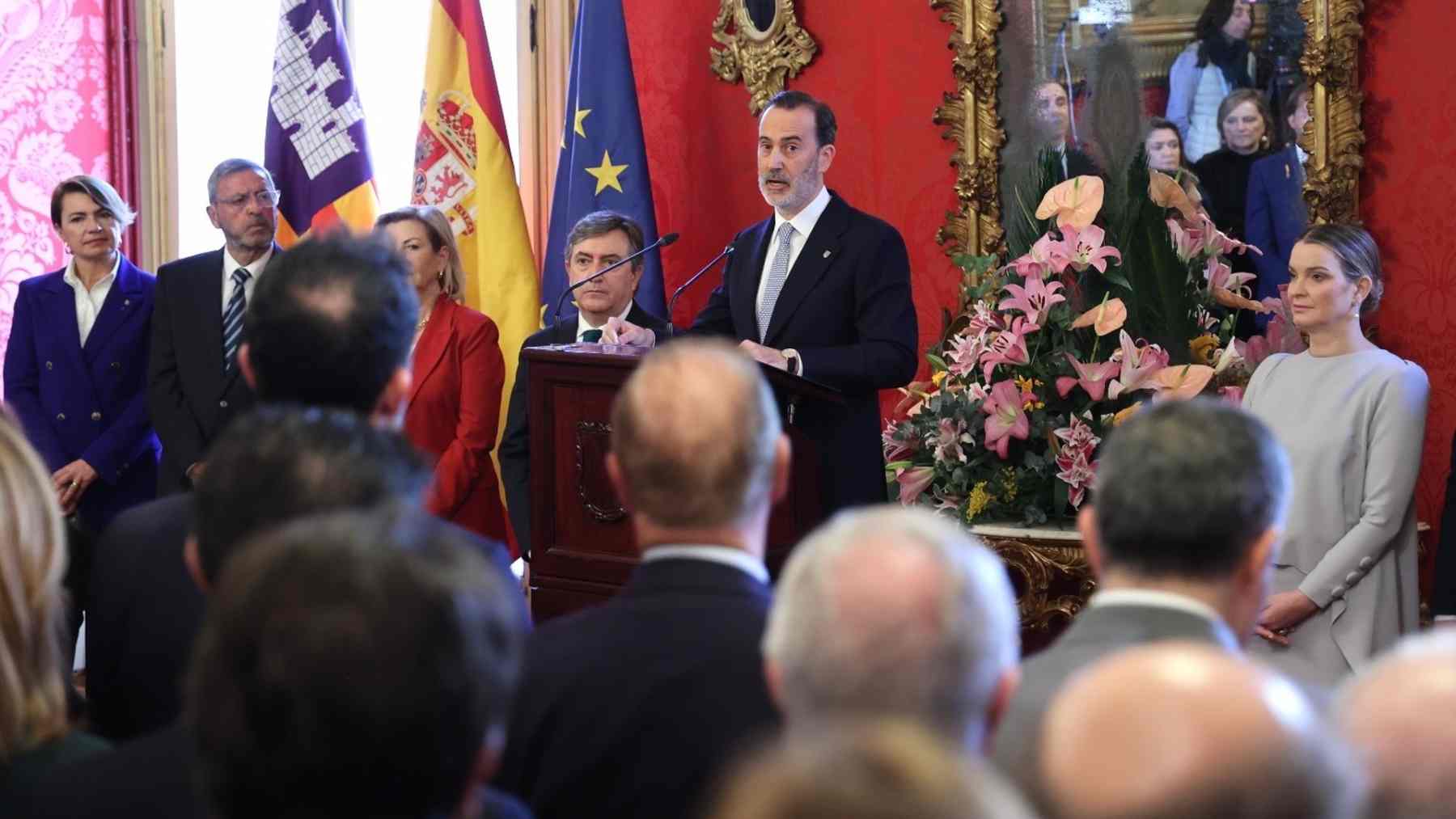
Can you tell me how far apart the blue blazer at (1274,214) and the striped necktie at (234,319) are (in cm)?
297

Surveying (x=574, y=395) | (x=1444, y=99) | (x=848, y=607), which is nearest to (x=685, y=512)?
(x=848, y=607)

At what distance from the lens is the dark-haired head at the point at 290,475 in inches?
67.1

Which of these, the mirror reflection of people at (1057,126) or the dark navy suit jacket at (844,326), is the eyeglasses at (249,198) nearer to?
the dark navy suit jacket at (844,326)

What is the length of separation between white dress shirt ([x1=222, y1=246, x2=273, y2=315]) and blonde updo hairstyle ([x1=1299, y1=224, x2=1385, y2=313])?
9.30ft

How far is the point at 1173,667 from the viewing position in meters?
1.13

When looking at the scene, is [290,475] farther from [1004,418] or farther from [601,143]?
[601,143]

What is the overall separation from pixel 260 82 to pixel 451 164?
3.90 feet

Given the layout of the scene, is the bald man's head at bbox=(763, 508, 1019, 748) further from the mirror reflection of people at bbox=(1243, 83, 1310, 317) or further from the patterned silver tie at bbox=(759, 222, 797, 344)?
the mirror reflection of people at bbox=(1243, 83, 1310, 317)

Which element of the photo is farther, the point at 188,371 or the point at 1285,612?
the point at 188,371

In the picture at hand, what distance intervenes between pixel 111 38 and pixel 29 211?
0.72 meters

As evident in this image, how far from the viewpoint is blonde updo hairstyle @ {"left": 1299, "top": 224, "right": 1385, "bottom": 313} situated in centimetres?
397

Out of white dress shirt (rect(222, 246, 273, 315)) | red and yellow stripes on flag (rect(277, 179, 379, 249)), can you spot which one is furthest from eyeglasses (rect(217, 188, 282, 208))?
red and yellow stripes on flag (rect(277, 179, 379, 249))

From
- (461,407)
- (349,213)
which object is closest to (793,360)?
(461,407)

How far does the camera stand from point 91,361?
16.9 ft
